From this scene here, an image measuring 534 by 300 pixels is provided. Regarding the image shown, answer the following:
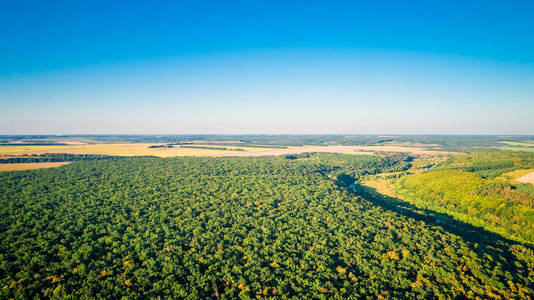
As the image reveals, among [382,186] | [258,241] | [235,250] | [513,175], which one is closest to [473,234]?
[382,186]

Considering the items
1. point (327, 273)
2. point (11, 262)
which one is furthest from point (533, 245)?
point (11, 262)

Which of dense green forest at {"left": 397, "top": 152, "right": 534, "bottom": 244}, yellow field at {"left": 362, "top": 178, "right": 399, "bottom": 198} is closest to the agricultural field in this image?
dense green forest at {"left": 397, "top": 152, "right": 534, "bottom": 244}

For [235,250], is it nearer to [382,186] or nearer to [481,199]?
[481,199]

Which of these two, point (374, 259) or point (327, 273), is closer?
point (327, 273)

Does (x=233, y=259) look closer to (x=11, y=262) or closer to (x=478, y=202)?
(x=11, y=262)

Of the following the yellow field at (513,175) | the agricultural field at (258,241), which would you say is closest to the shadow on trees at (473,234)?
the agricultural field at (258,241)
